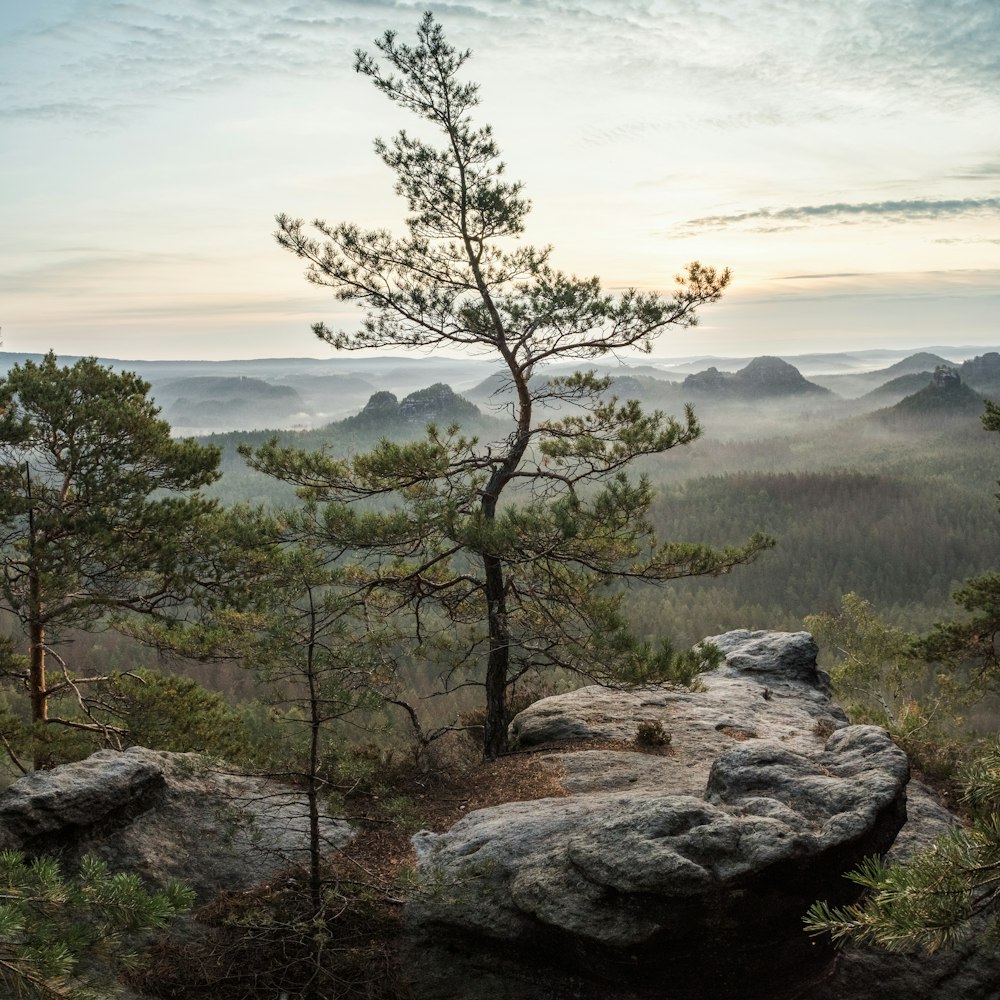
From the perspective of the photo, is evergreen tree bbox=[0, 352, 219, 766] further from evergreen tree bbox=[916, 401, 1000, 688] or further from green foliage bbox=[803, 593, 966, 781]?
green foliage bbox=[803, 593, 966, 781]

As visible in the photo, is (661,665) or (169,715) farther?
(169,715)

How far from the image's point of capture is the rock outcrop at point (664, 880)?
7562 millimetres

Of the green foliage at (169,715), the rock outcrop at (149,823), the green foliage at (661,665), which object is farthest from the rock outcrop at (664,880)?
the green foliage at (169,715)

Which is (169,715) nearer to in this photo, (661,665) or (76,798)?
(76,798)

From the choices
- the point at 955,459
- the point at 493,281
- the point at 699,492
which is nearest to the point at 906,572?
the point at 699,492

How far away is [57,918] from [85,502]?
931 cm

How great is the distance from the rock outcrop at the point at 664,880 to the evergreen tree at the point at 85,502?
25.1ft

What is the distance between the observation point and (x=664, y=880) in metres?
7.46

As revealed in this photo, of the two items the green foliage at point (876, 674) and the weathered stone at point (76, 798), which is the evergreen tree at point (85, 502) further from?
the green foliage at point (876, 674)

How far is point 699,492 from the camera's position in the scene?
402 feet

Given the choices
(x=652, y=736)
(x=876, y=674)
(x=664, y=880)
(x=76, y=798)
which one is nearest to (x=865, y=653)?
(x=876, y=674)

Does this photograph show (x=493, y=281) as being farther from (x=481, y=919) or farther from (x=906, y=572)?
(x=906, y=572)

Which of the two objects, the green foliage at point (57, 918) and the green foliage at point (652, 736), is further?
the green foliage at point (652, 736)

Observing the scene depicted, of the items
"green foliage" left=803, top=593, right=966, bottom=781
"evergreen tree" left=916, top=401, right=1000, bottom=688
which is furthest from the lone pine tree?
"green foliage" left=803, top=593, right=966, bottom=781
